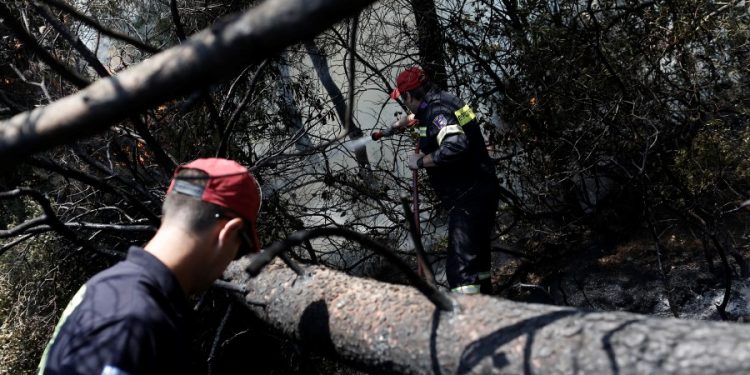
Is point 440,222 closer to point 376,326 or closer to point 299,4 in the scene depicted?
point 376,326

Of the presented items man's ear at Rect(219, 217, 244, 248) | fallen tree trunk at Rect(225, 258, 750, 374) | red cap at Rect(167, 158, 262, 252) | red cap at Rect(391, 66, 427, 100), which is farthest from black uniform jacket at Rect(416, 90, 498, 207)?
man's ear at Rect(219, 217, 244, 248)

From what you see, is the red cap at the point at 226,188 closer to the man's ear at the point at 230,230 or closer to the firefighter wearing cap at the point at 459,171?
the man's ear at the point at 230,230

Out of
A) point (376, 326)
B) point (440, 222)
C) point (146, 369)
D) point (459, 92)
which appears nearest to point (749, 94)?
point (459, 92)

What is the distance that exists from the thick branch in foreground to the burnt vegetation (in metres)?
2.40

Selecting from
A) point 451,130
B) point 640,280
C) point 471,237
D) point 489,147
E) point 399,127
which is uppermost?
point 399,127

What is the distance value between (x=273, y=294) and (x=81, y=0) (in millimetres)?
3381

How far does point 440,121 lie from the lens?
4.43m

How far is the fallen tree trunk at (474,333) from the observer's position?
60.6 inches

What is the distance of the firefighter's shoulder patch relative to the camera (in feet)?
14.5

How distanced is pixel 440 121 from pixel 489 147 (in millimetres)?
1070

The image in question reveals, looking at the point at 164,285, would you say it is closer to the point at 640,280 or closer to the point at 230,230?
the point at 230,230

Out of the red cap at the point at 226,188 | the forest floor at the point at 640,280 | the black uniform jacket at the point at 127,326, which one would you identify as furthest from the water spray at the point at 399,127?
the black uniform jacket at the point at 127,326

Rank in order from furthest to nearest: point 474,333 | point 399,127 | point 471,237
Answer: point 399,127
point 471,237
point 474,333

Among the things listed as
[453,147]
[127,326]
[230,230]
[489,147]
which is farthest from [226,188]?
[489,147]
